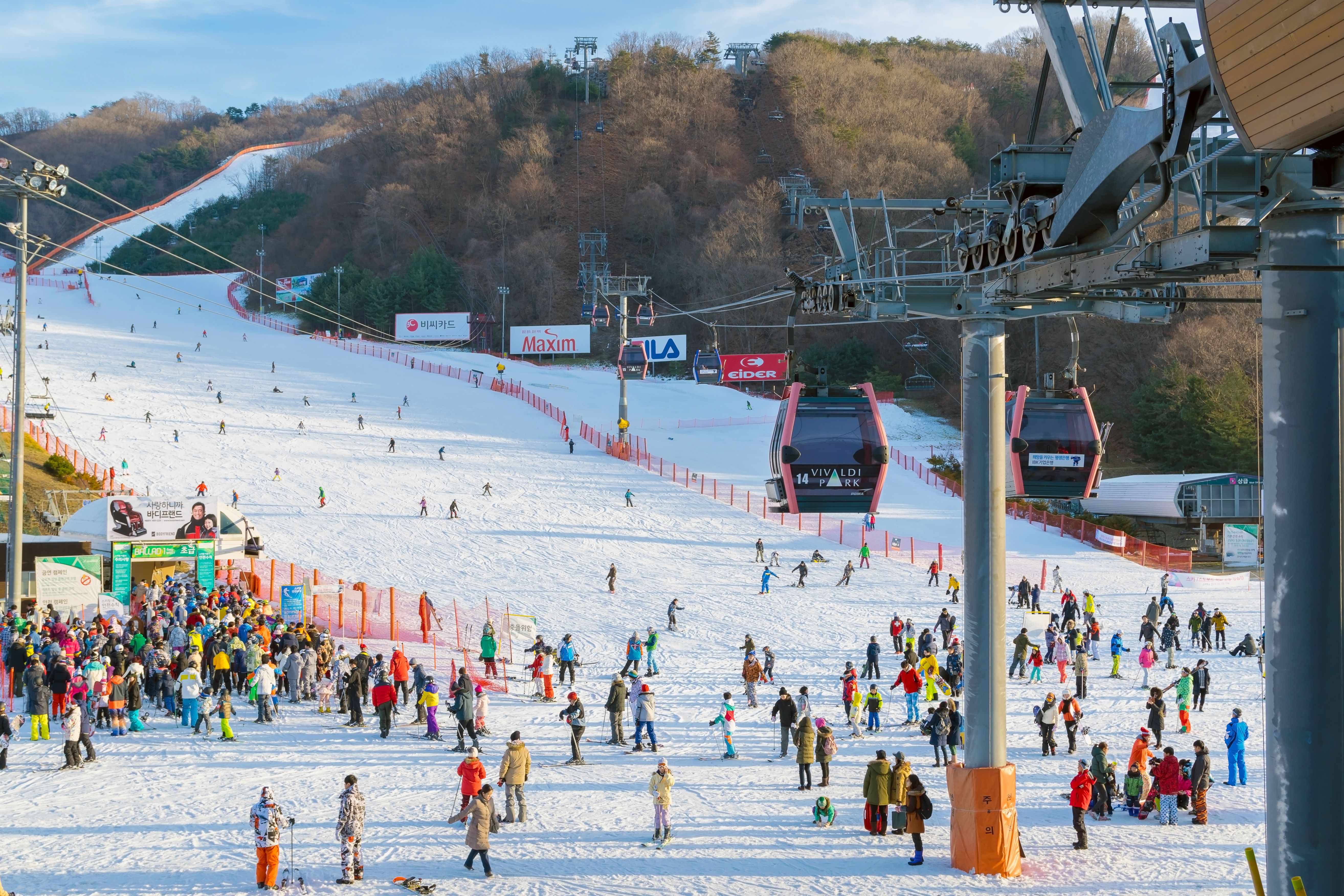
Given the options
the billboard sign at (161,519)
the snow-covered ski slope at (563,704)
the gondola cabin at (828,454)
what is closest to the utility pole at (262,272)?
the snow-covered ski slope at (563,704)

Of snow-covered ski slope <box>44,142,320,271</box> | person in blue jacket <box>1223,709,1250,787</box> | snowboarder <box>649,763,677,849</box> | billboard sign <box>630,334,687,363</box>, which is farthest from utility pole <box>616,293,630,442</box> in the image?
snow-covered ski slope <box>44,142,320,271</box>

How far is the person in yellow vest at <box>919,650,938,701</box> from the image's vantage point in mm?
17391

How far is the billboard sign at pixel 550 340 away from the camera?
73688 millimetres

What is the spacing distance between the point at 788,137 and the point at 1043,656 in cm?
7979

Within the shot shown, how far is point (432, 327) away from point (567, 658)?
206ft

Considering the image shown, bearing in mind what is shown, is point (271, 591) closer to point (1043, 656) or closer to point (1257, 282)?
point (1043, 656)

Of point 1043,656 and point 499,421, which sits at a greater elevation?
point 499,421

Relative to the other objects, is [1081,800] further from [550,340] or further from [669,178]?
[669,178]

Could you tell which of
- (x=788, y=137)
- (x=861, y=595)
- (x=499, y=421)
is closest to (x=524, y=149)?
(x=788, y=137)

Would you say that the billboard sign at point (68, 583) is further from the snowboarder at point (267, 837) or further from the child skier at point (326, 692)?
the snowboarder at point (267, 837)

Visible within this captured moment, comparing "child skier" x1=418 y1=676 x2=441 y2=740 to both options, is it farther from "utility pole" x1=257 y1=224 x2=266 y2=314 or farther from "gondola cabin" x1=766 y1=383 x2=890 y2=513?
"utility pole" x1=257 y1=224 x2=266 y2=314

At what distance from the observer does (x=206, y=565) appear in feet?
73.7

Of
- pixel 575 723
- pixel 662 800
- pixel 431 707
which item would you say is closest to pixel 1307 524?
pixel 662 800

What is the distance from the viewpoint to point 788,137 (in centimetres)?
9494
